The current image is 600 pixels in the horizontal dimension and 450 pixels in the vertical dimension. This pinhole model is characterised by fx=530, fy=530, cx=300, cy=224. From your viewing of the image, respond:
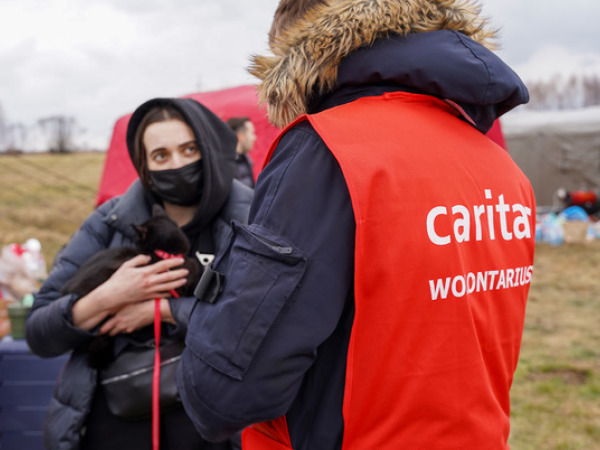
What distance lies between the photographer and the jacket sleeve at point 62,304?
195cm

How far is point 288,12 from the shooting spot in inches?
53.5

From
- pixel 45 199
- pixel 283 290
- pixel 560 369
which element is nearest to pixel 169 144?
pixel 283 290

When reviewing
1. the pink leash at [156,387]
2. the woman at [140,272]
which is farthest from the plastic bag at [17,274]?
the pink leash at [156,387]

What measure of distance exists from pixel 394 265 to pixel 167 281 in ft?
3.98

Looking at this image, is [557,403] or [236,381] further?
[557,403]

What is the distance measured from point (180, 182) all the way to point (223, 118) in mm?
4323

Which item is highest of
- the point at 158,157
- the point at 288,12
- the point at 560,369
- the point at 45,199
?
the point at 288,12

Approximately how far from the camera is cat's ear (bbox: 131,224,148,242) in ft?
6.70

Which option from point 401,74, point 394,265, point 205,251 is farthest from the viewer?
point 205,251

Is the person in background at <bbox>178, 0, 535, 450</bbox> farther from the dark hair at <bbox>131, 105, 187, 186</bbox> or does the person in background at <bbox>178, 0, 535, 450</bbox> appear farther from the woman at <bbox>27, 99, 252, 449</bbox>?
the dark hair at <bbox>131, 105, 187, 186</bbox>

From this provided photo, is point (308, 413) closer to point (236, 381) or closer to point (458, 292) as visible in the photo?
point (236, 381)

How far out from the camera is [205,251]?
2.21 m

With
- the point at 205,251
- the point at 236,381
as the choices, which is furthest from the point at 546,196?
the point at 236,381

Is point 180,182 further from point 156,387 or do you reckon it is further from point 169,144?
point 156,387
